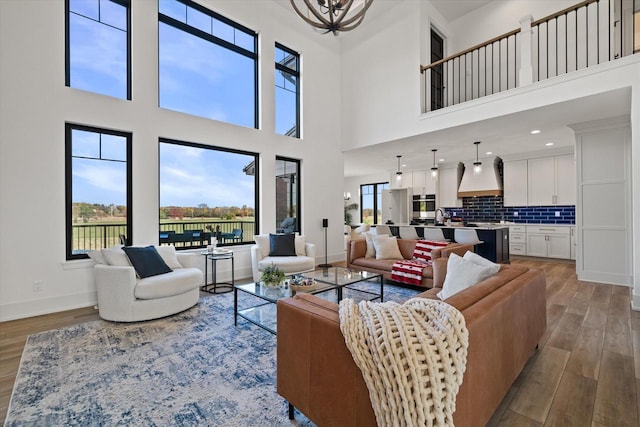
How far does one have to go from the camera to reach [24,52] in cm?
331

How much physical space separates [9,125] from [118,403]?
341cm

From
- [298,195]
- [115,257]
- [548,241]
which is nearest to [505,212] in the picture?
[548,241]

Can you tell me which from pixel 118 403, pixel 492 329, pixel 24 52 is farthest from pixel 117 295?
pixel 492 329

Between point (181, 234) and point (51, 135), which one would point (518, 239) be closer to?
point (181, 234)

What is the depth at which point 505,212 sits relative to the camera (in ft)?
24.8

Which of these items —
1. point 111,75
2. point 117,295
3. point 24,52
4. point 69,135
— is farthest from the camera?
point 111,75

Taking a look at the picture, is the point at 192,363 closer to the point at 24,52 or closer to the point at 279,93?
the point at 24,52

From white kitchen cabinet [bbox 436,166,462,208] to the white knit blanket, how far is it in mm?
7933

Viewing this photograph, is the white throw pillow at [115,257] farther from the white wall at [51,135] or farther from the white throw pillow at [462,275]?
the white throw pillow at [462,275]

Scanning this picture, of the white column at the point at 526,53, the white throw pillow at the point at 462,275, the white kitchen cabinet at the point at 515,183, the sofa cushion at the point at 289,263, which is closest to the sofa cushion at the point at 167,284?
the sofa cushion at the point at 289,263

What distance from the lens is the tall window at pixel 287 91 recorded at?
5895 mm

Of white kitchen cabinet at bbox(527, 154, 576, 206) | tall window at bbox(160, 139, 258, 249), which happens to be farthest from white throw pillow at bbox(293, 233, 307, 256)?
white kitchen cabinet at bbox(527, 154, 576, 206)

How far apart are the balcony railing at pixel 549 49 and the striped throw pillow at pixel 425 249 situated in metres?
2.58

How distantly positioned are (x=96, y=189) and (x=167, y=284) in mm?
1818
